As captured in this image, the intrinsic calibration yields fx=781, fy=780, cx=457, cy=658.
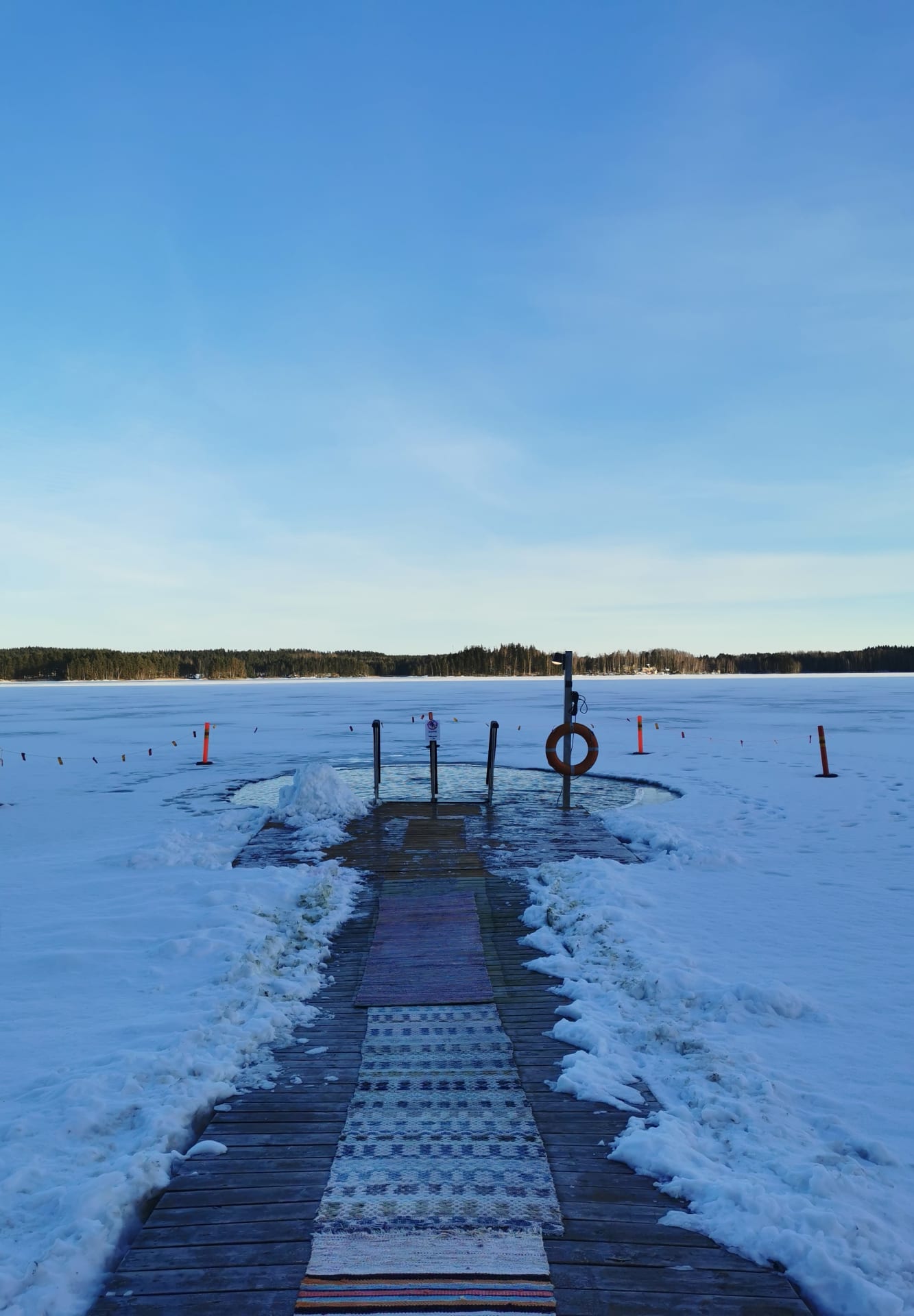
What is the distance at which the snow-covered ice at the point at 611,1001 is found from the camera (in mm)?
3283

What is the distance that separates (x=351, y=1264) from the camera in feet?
9.59

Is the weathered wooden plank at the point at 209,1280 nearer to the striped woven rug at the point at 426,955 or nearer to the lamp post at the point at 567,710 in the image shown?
the striped woven rug at the point at 426,955

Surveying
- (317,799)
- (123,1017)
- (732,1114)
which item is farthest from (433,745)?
(732,1114)

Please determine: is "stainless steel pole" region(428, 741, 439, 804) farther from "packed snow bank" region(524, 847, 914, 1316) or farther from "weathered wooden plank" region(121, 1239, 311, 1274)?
"weathered wooden plank" region(121, 1239, 311, 1274)

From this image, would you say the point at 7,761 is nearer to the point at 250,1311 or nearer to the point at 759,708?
the point at 250,1311

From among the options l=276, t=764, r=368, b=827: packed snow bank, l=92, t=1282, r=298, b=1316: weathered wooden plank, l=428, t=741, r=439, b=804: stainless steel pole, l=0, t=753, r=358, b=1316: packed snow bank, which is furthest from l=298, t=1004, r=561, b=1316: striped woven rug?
l=428, t=741, r=439, b=804: stainless steel pole

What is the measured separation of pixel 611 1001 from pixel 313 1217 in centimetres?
297

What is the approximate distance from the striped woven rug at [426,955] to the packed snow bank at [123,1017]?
1.59 ft

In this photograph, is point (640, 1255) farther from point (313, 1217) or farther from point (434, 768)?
point (434, 768)

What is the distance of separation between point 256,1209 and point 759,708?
1698 inches

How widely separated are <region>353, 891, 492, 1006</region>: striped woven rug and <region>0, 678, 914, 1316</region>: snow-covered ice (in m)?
0.53

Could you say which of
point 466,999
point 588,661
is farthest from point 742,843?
point 588,661

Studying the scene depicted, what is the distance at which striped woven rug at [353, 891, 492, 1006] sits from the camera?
18.9 feet

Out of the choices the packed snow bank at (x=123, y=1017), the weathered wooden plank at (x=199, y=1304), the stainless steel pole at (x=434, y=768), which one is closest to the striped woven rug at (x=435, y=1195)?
the weathered wooden plank at (x=199, y=1304)
